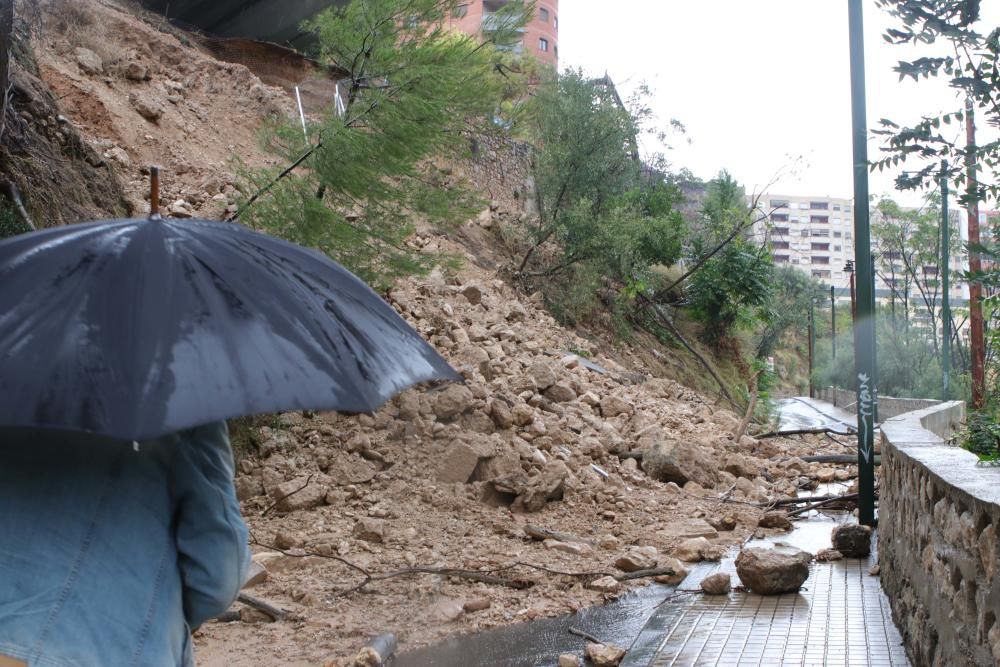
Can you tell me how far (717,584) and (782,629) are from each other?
3.32ft

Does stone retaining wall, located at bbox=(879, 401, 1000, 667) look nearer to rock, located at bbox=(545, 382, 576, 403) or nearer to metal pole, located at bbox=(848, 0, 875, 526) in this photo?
metal pole, located at bbox=(848, 0, 875, 526)

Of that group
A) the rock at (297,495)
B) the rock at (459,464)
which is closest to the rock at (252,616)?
the rock at (297,495)

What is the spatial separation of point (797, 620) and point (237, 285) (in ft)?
15.9

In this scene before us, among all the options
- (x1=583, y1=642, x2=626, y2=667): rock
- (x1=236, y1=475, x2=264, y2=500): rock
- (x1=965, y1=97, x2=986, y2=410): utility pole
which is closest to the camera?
(x1=965, y1=97, x2=986, y2=410): utility pole

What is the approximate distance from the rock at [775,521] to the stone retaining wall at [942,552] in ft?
8.88

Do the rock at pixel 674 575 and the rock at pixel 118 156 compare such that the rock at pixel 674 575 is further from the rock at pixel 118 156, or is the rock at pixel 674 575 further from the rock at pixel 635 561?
the rock at pixel 118 156

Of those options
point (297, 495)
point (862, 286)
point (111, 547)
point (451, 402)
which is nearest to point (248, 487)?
point (297, 495)

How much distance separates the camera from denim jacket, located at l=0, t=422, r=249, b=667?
1772 mm

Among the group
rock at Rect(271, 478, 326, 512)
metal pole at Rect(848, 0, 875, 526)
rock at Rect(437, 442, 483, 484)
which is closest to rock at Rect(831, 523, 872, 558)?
metal pole at Rect(848, 0, 875, 526)

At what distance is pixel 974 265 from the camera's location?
55.6 feet

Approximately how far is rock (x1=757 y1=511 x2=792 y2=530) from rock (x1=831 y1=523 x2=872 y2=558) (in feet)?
5.13

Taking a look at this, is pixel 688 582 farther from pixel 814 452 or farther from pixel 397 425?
pixel 814 452

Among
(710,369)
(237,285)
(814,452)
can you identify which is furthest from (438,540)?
(710,369)

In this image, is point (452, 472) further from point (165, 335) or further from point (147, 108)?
point (147, 108)
